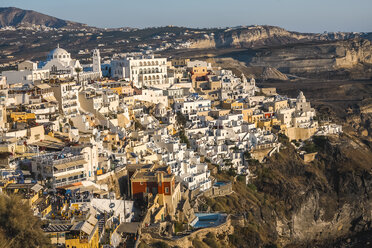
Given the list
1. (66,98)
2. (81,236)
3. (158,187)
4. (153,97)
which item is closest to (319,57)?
(153,97)

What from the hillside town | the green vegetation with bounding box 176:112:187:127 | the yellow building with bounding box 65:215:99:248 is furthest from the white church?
the yellow building with bounding box 65:215:99:248

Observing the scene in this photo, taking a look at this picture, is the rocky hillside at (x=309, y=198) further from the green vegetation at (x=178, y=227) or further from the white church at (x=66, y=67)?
the white church at (x=66, y=67)

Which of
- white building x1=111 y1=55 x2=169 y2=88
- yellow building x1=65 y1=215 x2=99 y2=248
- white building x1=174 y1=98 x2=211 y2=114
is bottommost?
yellow building x1=65 y1=215 x2=99 y2=248

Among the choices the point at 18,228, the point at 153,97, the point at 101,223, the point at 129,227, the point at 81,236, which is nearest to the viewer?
the point at 18,228

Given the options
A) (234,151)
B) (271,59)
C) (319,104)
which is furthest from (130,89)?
(271,59)

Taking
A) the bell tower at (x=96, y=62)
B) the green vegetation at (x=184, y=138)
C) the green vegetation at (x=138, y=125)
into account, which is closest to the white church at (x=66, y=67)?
the bell tower at (x=96, y=62)

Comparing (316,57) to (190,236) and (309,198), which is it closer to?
(309,198)

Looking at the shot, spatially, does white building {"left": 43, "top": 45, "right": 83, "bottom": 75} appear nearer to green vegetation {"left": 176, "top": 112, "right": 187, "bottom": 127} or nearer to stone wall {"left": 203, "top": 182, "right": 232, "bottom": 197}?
green vegetation {"left": 176, "top": 112, "right": 187, "bottom": 127}
